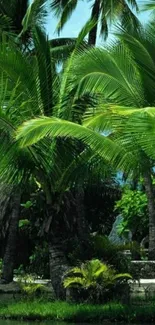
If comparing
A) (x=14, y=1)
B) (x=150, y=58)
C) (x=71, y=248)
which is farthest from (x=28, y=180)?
(x=14, y=1)

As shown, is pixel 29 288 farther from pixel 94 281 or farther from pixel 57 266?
pixel 94 281

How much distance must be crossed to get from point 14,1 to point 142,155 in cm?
1581

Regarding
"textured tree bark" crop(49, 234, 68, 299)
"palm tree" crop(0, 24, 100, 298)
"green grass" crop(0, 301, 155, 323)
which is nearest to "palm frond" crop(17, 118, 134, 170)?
"palm tree" crop(0, 24, 100, 298)

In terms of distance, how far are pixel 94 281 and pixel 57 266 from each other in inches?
57.3

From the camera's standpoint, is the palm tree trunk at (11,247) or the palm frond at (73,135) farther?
the palm tree trunk at (11,247)

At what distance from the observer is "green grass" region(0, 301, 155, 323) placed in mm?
12672

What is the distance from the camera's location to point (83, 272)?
14000 mm

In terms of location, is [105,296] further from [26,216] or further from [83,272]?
[26,216]

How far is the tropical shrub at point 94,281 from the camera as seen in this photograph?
13914 mm

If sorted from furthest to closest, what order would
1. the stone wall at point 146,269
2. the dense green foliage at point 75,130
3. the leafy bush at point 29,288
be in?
the stone wall at point 146,269 < the leafy bush at point 29,288 < the dense green foliage at point 75,130

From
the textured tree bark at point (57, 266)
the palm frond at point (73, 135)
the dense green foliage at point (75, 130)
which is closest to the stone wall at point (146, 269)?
the dense green foliage at point (75, 130)

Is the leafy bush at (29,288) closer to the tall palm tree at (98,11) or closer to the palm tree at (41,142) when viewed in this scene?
the palm tree at (41,142)

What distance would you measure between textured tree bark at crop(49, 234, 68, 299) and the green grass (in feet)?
2.95

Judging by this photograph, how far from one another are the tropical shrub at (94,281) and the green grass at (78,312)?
1.52 feet
